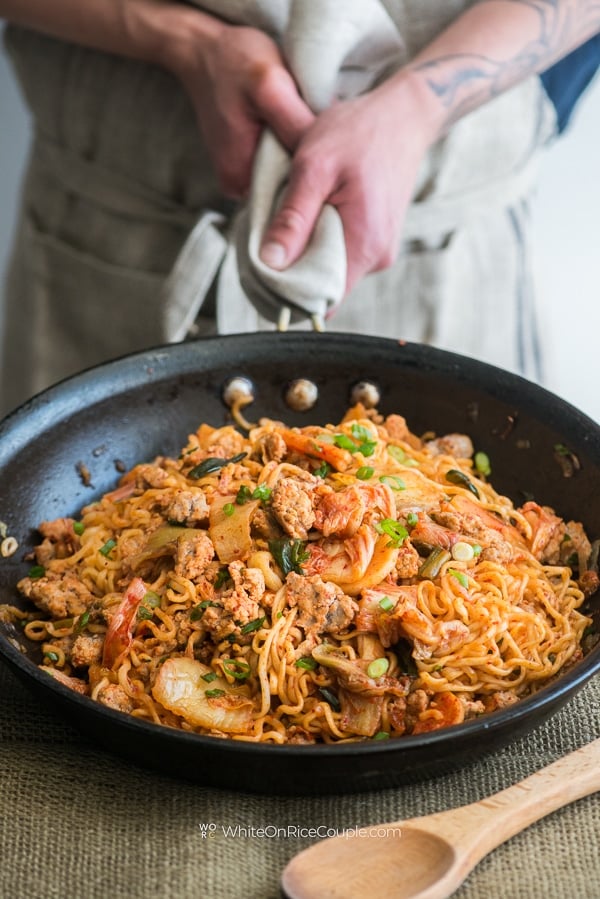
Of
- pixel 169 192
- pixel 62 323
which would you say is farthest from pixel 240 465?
pixel 62 323

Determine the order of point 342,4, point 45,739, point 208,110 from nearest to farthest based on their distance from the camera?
point 45,739, point 342,4, point 208,110

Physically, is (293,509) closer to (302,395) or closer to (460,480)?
(460,480)

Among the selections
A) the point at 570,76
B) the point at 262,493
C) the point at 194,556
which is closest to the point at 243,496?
the point at 262,493

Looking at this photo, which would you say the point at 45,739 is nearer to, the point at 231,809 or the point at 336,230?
the point at 231,809

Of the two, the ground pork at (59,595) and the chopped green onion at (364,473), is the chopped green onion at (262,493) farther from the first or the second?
the ground pork at (59,595)

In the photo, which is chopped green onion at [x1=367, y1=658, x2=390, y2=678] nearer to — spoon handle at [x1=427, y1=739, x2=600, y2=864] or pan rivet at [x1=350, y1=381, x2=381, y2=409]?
spoon handle at [x1=427, y1=739, x2=600, y2=864]
